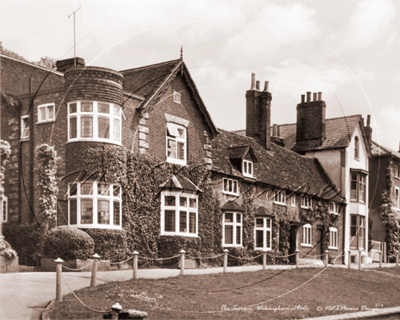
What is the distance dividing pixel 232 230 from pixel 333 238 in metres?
12.8

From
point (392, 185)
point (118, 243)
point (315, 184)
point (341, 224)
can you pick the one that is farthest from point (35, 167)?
point (392, 185)

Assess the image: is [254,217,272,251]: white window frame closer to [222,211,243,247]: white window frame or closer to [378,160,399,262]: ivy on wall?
[222,211,243,247]: white window frame

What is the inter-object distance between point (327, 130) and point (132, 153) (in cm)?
2246

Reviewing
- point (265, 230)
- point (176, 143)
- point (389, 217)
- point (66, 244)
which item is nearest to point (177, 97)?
point (176, 143)

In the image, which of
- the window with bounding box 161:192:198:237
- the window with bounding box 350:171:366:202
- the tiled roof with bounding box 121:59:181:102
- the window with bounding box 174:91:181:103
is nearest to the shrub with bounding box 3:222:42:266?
the window with bounding box 161:192:198:237

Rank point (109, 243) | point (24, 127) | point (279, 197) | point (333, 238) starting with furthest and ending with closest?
1. point (333, 238)
2. point (279, 197)
3. point (109, 243)
4. point (24, 127)

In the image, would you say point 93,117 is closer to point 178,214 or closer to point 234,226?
point 178,214

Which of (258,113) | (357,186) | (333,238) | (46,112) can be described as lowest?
(333,238)

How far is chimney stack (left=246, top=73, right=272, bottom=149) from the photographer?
1417 inches

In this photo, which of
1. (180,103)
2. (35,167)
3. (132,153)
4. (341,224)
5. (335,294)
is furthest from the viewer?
(341,224)

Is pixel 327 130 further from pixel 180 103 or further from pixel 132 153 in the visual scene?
pixel 132 153

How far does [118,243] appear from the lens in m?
22.4

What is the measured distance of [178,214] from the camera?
25.4 meters

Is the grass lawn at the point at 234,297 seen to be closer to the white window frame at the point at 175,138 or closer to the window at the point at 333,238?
the white window frame at the point at 175,138
